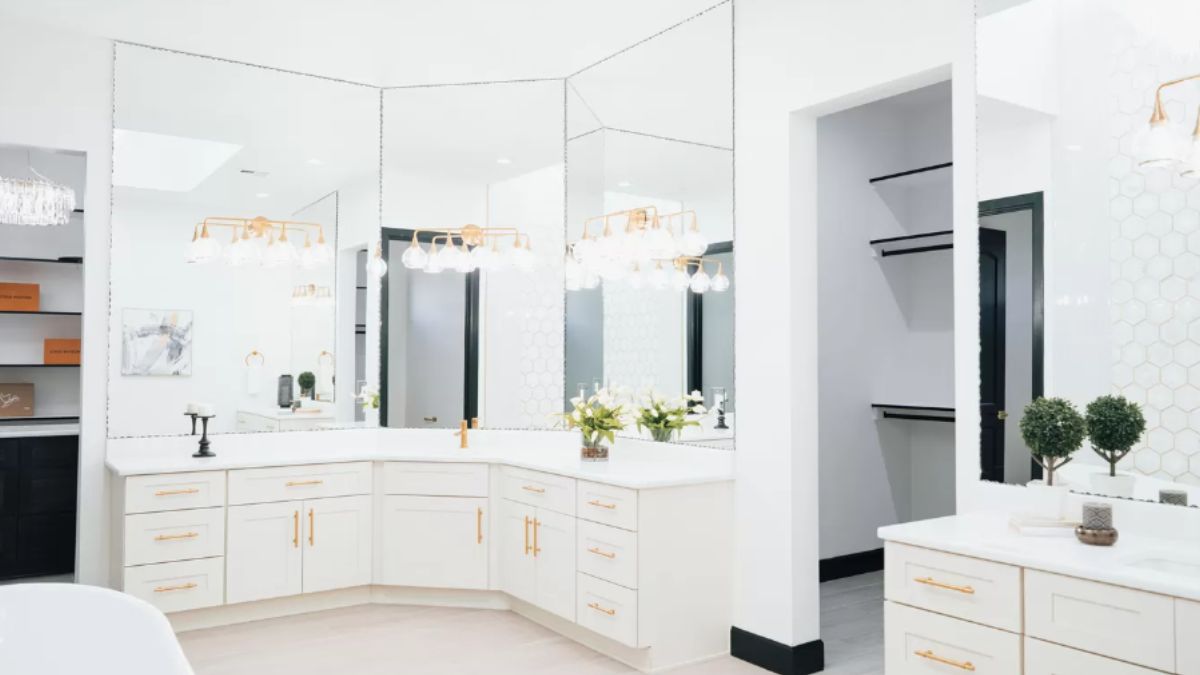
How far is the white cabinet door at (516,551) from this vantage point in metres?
4.33

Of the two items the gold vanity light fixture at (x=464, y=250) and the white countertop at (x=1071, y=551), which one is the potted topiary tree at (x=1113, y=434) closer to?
the white countertop at (x=1071, y=551)

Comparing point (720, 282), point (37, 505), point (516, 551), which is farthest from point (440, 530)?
point (37, 505)

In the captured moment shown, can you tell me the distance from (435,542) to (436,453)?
0.54m

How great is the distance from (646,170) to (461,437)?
1896mm

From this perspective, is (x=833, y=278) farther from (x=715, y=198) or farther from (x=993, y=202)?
(x=993, y=202)

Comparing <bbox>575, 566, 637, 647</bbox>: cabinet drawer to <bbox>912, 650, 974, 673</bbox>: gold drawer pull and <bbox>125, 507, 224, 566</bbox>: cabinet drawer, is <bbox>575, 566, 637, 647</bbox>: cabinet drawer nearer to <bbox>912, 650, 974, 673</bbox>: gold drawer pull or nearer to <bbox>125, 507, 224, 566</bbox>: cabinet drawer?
<bbox>912, 650, 974, 673</bbox>: gold drawer pull

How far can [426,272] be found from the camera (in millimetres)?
5234

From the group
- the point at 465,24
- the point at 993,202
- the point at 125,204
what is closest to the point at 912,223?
the point at 993,202

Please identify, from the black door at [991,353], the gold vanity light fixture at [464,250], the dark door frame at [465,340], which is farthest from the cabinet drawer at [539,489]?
the black door at [991,353]

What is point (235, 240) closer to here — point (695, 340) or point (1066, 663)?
point (695, 340)

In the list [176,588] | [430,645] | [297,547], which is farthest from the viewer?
[297,547]

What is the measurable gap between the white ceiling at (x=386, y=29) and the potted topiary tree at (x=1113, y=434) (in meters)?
2.45

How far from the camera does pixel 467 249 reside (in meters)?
5.23

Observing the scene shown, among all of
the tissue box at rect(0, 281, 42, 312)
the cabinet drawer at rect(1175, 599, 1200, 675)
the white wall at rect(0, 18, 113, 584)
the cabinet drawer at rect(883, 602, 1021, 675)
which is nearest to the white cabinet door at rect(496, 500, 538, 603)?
the white wall at rect(0, 18, 113, 584)
